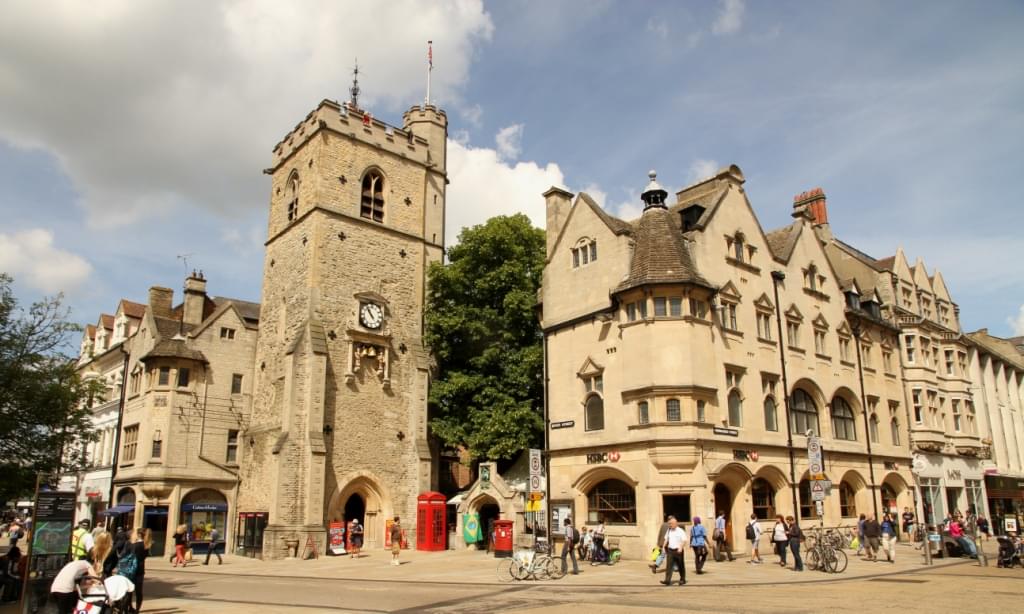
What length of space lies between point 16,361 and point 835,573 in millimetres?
21056

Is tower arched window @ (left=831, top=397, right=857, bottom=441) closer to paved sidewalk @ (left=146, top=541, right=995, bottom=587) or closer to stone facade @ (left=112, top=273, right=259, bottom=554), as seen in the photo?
paved sidewalk @ (left=146, top=541, right=995, bottom=587)

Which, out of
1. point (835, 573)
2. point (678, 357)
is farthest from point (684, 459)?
point (835, 573)

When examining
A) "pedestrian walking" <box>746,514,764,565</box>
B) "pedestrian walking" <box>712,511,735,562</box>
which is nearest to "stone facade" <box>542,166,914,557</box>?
"pedestrian walking" <box>746,514,764,565</box>

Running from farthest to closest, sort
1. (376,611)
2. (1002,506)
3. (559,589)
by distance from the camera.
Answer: (1002,506)
(559,589)
(376,611)

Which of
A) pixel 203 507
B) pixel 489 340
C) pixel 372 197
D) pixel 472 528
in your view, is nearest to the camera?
pixel 472 528

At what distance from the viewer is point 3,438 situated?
17.1 m

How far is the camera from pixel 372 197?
37.5m

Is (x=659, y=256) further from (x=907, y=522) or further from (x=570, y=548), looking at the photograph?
(x=907, y=522)

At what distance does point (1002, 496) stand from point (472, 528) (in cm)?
3098

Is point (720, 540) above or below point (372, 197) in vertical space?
below

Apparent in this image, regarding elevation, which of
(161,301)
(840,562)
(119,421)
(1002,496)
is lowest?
(840,562)

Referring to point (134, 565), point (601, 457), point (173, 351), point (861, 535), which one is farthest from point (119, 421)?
point (861, 535)

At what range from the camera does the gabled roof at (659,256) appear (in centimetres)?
2528

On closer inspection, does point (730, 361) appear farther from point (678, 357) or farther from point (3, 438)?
point (3, 438)
